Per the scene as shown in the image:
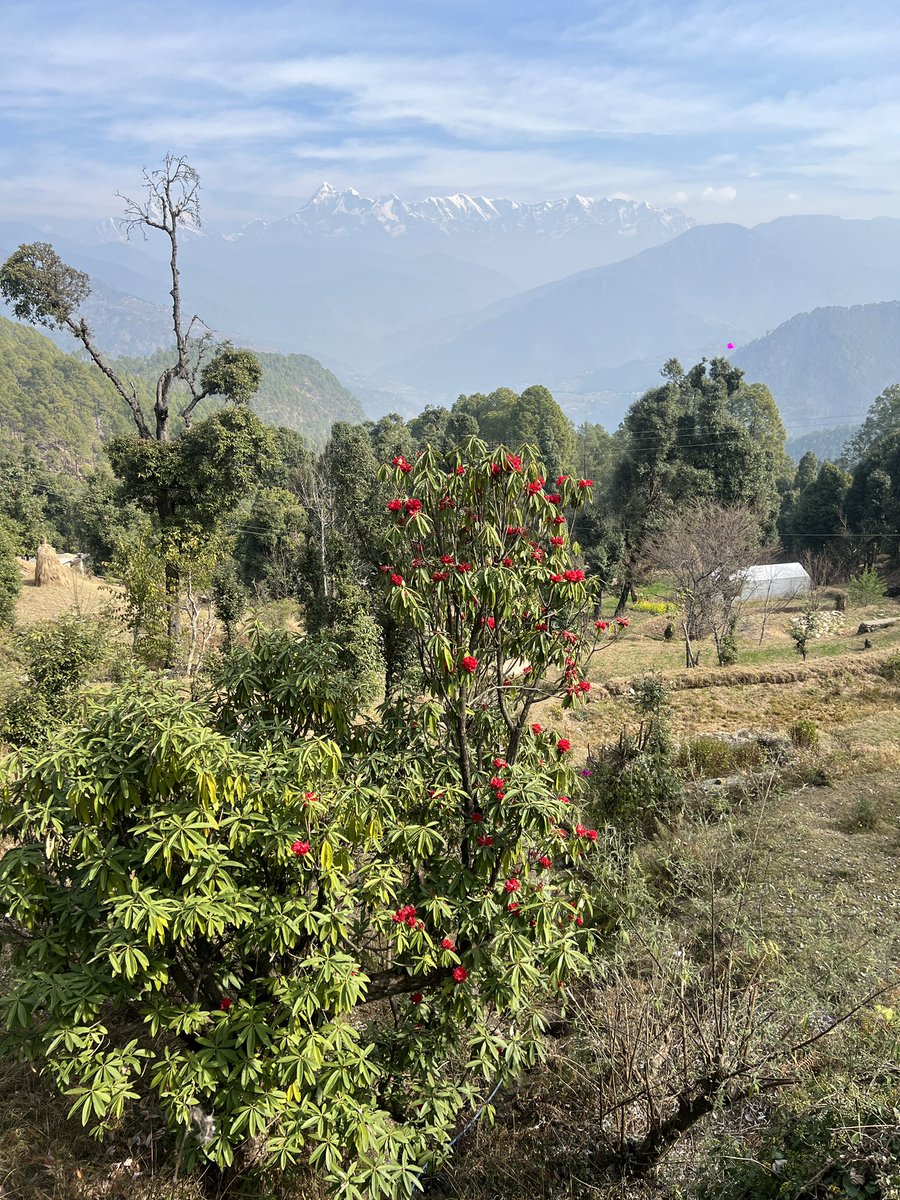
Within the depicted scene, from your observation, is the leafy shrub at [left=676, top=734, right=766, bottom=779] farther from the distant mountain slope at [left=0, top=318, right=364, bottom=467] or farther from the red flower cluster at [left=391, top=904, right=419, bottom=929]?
the distant mountain slope at [left=0, top=318, right=364, bottom=467]

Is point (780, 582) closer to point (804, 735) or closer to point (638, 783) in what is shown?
point (804, 735)

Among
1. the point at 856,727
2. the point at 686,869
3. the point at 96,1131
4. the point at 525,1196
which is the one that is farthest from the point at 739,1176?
the point at 856,727

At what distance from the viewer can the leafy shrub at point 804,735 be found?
43.0 ft

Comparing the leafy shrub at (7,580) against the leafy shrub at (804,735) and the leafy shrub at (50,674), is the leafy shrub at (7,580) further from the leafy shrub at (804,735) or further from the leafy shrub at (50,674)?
the leafy shrub at (804,735)

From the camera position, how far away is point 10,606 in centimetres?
1980

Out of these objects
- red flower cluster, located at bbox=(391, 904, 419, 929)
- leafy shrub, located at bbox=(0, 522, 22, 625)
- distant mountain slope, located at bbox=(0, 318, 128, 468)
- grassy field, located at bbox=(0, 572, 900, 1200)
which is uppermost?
distant mountain slope, located at bbox=(0, 318, 128, 468)

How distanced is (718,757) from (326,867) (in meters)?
10.6

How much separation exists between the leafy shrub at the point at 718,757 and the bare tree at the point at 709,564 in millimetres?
10193

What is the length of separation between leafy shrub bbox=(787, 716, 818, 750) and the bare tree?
9.40 meters

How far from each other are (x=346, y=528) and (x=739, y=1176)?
19.7 metres

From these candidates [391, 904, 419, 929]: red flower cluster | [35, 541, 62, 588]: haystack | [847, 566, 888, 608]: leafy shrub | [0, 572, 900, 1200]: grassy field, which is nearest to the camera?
[391, 904, 419, 929]: red flower cluster

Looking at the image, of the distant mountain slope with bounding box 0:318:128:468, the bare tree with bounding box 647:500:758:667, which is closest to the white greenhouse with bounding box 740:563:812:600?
the bare tree with bounding box 647:500:758:667

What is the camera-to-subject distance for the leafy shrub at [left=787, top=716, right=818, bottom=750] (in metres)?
13.1

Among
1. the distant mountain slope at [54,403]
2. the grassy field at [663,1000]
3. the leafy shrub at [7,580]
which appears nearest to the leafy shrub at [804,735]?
the grassy field at [663,1000]
